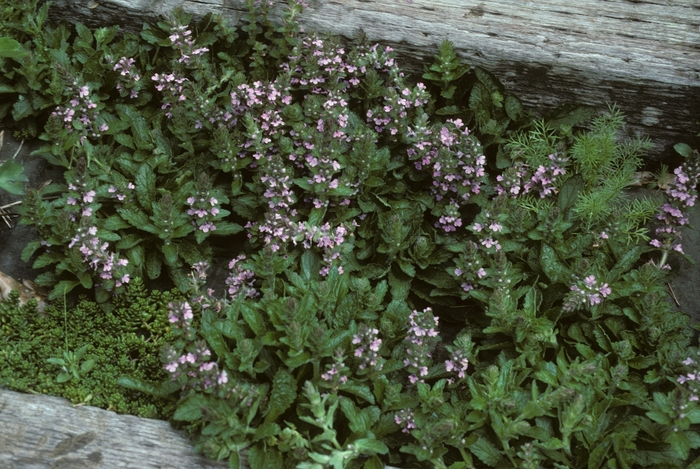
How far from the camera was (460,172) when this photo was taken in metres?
4.05

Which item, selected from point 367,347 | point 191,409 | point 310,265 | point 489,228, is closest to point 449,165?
point 489,228

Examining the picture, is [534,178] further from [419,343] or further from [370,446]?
[370,446]

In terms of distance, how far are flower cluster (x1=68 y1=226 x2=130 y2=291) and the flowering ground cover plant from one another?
1 cm

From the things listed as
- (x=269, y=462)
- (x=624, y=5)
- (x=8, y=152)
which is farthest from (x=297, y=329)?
(x=624, y=5)

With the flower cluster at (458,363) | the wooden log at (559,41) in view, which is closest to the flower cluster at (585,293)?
the flower cluster at (458,363)

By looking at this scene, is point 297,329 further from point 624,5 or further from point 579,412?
point 624,5

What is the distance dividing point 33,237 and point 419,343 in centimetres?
234

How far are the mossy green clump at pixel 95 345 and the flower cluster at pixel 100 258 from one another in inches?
3.7

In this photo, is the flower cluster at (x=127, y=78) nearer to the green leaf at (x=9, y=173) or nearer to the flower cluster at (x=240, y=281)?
the green leaf at (x=9, y=173)

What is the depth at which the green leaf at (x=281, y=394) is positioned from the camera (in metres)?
3.11

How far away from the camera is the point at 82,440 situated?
3.07 meters

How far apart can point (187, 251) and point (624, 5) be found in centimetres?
305

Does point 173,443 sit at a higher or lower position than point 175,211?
lower

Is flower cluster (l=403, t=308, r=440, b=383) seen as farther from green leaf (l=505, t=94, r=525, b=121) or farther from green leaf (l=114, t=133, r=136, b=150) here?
green leaf (l=114, t=133, r=136, b=150)
